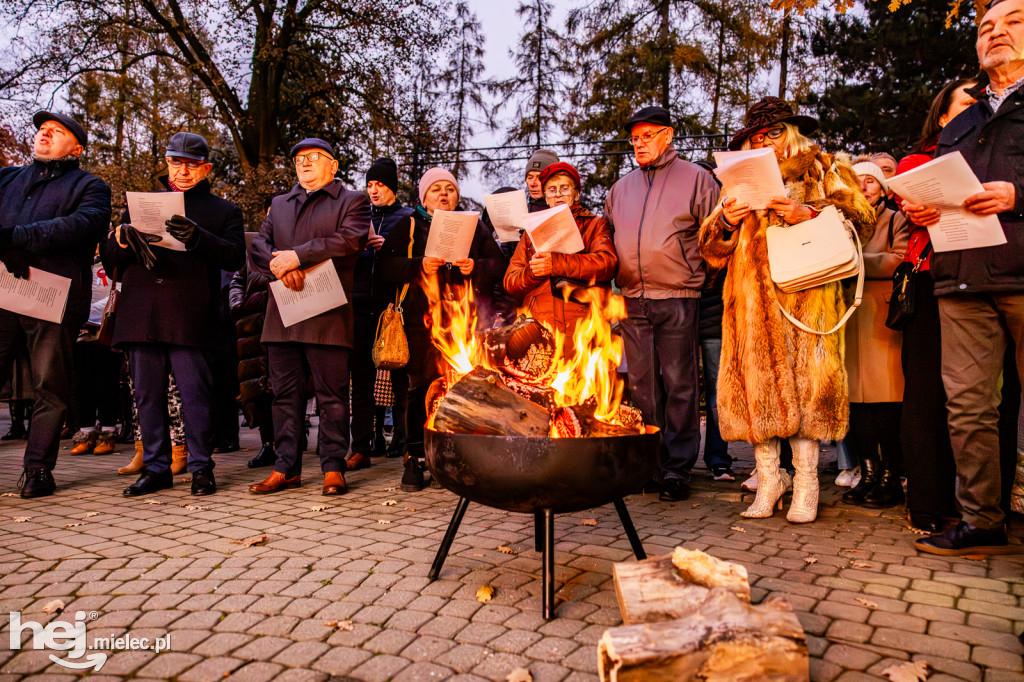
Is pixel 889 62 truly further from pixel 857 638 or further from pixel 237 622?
pixel 237 622

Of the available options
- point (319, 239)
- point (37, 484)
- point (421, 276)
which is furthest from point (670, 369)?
point (37, 484)

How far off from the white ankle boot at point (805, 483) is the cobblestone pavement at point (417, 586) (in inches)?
3.9

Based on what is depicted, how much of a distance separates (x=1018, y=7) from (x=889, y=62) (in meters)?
16.7

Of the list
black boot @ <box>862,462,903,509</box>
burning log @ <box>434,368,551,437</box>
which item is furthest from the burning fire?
black boot @ <box>862,462,903,509</box>

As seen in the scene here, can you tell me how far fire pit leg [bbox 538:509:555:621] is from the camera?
110 inches

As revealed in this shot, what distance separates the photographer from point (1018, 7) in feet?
11.1

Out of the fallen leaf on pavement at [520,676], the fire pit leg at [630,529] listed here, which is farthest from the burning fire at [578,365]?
the fallen leaf on pavement at [520,676]

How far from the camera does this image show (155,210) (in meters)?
4.97

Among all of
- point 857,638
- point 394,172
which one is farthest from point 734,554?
point 394,172

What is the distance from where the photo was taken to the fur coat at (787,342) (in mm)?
4180

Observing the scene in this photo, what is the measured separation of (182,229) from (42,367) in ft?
4.92

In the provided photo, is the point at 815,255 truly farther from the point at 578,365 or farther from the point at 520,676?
→ the point at 520,676

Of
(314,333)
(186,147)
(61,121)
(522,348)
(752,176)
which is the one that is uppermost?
(61,121)

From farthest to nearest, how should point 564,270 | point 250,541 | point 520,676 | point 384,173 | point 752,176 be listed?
point 384,173 < point 564,270 < point 752,176 < point 250,541 < point 520,676
